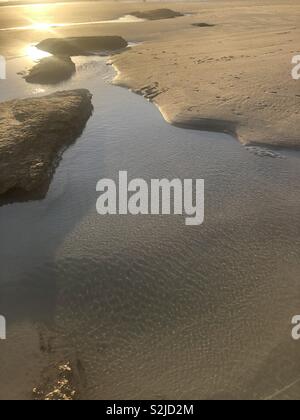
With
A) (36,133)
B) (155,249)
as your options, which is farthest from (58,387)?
(36,133)

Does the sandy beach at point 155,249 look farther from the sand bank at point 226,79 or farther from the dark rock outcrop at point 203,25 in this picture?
the dark rock outcrop at point 203,25

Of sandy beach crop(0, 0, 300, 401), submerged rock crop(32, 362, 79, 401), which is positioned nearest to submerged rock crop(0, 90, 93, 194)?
sandy beach crop(0, 0, 300, 401)

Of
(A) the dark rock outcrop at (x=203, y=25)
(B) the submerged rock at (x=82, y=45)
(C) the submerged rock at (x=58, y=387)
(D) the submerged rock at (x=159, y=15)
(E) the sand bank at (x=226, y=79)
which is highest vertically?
(D) the submerged rock at (x=159, y=15)

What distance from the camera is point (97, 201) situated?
26.3ft

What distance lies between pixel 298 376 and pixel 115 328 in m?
2.09

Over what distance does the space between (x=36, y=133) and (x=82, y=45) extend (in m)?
14.0

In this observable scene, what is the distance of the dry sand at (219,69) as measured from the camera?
10.9m

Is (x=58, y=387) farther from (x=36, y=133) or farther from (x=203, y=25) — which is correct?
(x=203, y=25)

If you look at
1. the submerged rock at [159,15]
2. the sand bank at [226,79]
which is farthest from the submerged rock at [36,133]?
the submerged rock at [159,15]

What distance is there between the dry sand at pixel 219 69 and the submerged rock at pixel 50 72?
6.71ft

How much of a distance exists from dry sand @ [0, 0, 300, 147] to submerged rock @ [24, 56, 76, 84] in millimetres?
2046

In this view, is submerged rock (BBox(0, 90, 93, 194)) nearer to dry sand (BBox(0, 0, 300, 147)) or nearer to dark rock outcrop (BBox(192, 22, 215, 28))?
dry sand (BBox(0, 0, 300, 147))

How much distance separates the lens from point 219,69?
15.2 m
